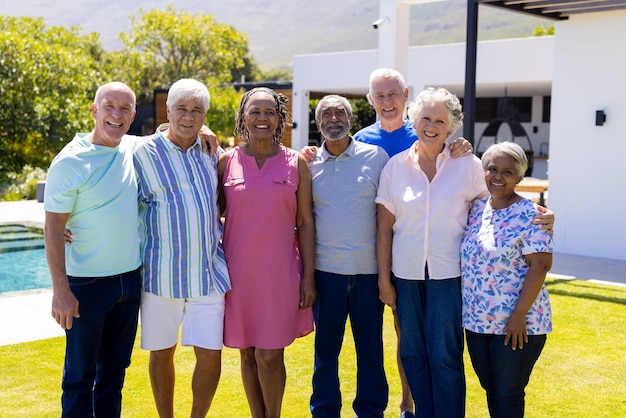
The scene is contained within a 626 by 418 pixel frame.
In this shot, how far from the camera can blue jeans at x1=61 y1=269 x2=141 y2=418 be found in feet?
11.0

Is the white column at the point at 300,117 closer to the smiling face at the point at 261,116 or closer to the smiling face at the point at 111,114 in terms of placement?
the smiling face at the point at 261,116

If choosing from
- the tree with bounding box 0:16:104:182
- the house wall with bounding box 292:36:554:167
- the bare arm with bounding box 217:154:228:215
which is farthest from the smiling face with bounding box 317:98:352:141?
the tree with bounding box 0:16:104:182

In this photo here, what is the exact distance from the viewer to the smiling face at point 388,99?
4078 mm

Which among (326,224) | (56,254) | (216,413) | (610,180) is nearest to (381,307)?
(326,224)

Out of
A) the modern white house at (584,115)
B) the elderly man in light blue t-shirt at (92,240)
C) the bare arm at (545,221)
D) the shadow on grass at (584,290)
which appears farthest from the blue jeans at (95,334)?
the modern white house at (584,115)

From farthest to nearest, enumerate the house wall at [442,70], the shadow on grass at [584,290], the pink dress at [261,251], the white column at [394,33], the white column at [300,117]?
the white column at [300,117] → the house wall at [442,70] → the white column at [394,33] → the shadow on grass at [584,290] → the pink dress at [261,251]

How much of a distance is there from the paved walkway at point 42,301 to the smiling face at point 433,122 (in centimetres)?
378

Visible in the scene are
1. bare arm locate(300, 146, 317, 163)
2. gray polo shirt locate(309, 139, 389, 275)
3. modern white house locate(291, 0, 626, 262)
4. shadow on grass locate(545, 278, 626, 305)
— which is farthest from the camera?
modern white house locate(291, 0, 626, 262)

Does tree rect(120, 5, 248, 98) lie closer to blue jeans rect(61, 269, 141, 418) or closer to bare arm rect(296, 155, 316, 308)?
bare arm rect(296, 155, 316, 308)

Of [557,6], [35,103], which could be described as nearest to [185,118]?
[557,6]

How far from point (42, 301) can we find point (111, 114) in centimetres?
434

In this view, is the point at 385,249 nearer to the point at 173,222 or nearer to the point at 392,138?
the point at 392,138

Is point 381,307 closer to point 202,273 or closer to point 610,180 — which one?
point 202,273

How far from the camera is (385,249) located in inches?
145
